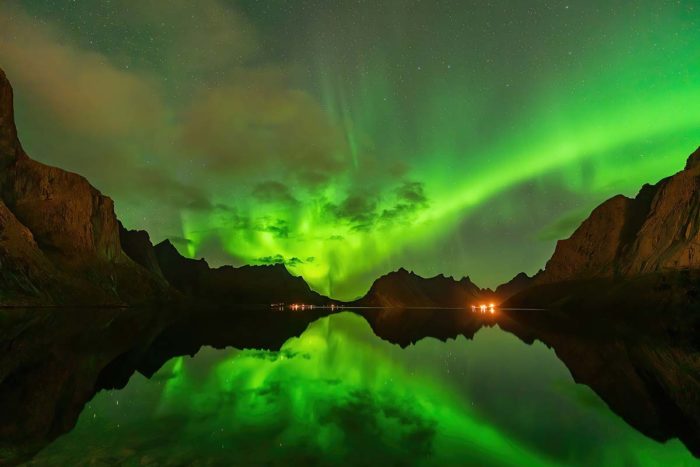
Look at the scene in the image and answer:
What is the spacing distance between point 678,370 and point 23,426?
35977 millimetres

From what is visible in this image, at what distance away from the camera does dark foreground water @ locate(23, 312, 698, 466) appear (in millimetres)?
11492

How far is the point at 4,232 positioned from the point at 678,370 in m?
218

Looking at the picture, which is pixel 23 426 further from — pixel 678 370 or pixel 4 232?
pixel 4 232

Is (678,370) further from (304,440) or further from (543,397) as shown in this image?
(304,440)

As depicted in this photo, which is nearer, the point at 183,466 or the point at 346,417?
the point at 183,466

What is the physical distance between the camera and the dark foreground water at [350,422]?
452 inches

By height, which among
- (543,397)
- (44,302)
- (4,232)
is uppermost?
(4,232)

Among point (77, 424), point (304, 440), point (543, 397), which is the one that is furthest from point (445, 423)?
point (77, 424)

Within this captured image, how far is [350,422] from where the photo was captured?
48.5 feet

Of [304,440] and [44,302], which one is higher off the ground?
[44,302]

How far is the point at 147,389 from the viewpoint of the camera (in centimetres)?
1941

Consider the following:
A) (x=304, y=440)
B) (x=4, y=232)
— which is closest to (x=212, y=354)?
(x=304, y=440)

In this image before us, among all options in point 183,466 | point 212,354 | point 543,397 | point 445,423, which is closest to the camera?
point 183,466

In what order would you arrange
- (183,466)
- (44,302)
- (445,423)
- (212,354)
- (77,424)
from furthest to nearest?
(44,302), (212,354), (445,423), (77,424), (183,466)
